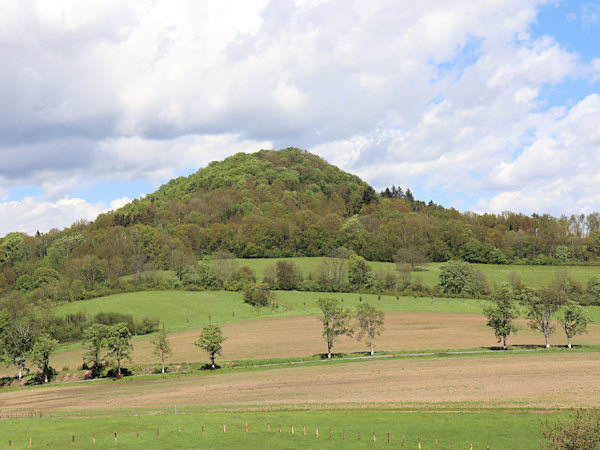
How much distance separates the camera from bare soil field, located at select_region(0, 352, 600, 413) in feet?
153

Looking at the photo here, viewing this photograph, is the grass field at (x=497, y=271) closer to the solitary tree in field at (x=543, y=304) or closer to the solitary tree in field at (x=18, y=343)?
the solitary tree in field at (x=543, y=304)

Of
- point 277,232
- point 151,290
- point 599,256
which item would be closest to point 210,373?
point 151,290

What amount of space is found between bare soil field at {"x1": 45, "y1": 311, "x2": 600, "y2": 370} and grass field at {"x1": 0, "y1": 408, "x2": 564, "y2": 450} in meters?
39.5

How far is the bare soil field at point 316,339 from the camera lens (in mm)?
84250

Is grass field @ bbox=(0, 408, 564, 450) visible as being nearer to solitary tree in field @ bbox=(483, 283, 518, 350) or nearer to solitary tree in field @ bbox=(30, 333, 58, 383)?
solitary tree in field @ bbox=(30, 333, 58, 383)

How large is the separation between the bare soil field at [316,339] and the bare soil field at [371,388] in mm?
11633

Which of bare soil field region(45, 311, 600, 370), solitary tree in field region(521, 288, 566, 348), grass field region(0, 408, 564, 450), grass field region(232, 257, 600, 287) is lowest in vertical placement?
bare soil field region(45, 311, 600, 370)

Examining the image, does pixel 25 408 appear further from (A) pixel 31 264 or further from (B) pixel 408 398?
(A) pixel 31 264

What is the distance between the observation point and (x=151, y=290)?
142250 mm

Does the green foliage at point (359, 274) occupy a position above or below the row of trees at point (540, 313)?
above

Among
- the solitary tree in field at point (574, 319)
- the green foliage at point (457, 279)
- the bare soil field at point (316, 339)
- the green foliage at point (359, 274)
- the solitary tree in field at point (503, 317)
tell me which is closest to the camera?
the solitary tree in field at point (574, 319)

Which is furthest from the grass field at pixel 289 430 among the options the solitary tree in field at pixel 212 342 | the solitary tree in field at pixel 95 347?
the solitary tree in field at pixel 95 347

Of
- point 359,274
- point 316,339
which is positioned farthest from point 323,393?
point 359,274

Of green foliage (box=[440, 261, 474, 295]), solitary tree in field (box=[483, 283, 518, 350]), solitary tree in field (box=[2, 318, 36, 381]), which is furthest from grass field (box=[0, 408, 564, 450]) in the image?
green foliage (box=[440, 261, 474, 295])
